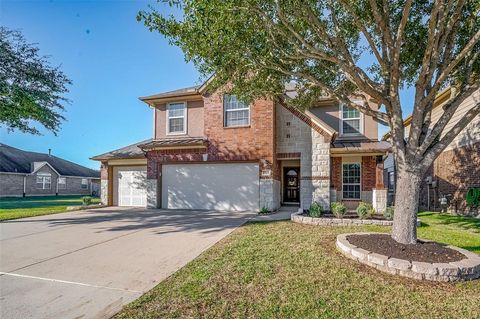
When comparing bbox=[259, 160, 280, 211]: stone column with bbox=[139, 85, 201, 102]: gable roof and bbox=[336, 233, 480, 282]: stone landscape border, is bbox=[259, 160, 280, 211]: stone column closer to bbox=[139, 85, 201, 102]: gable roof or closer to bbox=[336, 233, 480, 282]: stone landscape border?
bbox=[139, 85, 201, 102]: gable roof

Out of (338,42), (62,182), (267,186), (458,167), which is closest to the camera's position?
(338,42)

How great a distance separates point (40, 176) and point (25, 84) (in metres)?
23.1

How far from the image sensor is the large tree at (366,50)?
5.83 m

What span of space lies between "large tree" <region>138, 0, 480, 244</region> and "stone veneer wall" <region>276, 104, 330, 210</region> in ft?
14.4

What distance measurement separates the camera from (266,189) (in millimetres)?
12516

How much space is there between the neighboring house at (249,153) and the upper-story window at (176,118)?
0.06m

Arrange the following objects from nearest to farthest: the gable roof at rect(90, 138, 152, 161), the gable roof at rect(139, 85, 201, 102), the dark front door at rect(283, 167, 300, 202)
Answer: the gable roof at rect(139, 85, 201, 102), the gable roof at rect(90, 138, 152, 161), the dark front door at rect(283, 167, 300, 202)

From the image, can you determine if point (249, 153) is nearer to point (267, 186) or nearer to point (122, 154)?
point (267, 186)

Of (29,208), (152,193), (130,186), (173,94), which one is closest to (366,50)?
(173,94)

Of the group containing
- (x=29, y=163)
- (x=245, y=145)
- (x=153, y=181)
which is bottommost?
(x=153, y=181)

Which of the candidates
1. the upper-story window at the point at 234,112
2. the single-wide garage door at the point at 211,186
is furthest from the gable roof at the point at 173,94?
the single-wide garage door at the point at 211,186

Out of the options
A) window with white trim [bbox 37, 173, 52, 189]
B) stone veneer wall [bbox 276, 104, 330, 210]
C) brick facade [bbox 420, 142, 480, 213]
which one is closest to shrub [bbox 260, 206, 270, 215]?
stone veneer wall [bbox 276, 104, 330, 210]

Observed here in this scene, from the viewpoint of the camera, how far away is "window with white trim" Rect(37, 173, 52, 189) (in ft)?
104

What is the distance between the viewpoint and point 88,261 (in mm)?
5508
